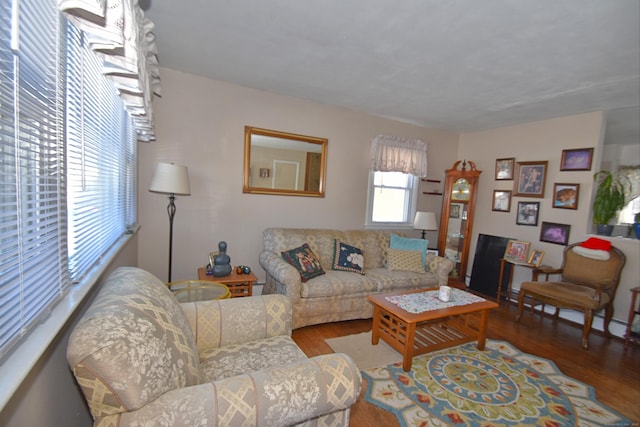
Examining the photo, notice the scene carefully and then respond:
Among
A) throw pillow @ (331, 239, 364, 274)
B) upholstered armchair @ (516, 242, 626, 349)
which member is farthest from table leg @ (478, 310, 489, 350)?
throw pillow @ (331, 239, 364, 274)

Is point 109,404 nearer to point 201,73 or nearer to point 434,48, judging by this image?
point 434,48

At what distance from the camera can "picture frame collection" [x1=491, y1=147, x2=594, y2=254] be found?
3.47 metres

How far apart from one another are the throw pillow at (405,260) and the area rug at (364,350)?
986mm

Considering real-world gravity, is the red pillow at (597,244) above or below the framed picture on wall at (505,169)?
below

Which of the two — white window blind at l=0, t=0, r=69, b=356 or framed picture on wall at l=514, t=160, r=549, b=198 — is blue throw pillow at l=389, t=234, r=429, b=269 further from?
white window blind at l=0, t=0, r=69, b=356

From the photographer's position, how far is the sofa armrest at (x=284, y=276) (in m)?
2.61

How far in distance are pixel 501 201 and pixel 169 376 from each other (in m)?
4.66

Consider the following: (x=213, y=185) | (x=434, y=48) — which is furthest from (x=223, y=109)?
(x=434, y=48)

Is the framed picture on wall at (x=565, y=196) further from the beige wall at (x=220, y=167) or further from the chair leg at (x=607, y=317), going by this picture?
the beige wall at (x=220, y=167)

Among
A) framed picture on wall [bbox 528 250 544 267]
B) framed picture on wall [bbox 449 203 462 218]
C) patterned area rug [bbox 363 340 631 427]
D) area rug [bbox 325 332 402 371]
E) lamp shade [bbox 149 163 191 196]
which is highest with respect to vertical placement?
lamp shade [bbox 149 163 191 196]

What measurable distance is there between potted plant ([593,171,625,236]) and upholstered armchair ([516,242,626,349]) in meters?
0.29

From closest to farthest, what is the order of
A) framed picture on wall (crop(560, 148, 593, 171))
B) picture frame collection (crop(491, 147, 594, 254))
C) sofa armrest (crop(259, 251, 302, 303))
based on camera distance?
1. sofa armrest (crop(259, 251, 302, 303))
2. framed picture on wall (crop(560, 148, 593, 171))
3. picture frame collection (crop(491, 147, 594, 254))

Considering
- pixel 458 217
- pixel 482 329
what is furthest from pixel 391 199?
pixel 482 329

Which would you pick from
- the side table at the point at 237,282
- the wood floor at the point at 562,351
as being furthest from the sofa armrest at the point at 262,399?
the side table at the point at 237,282
